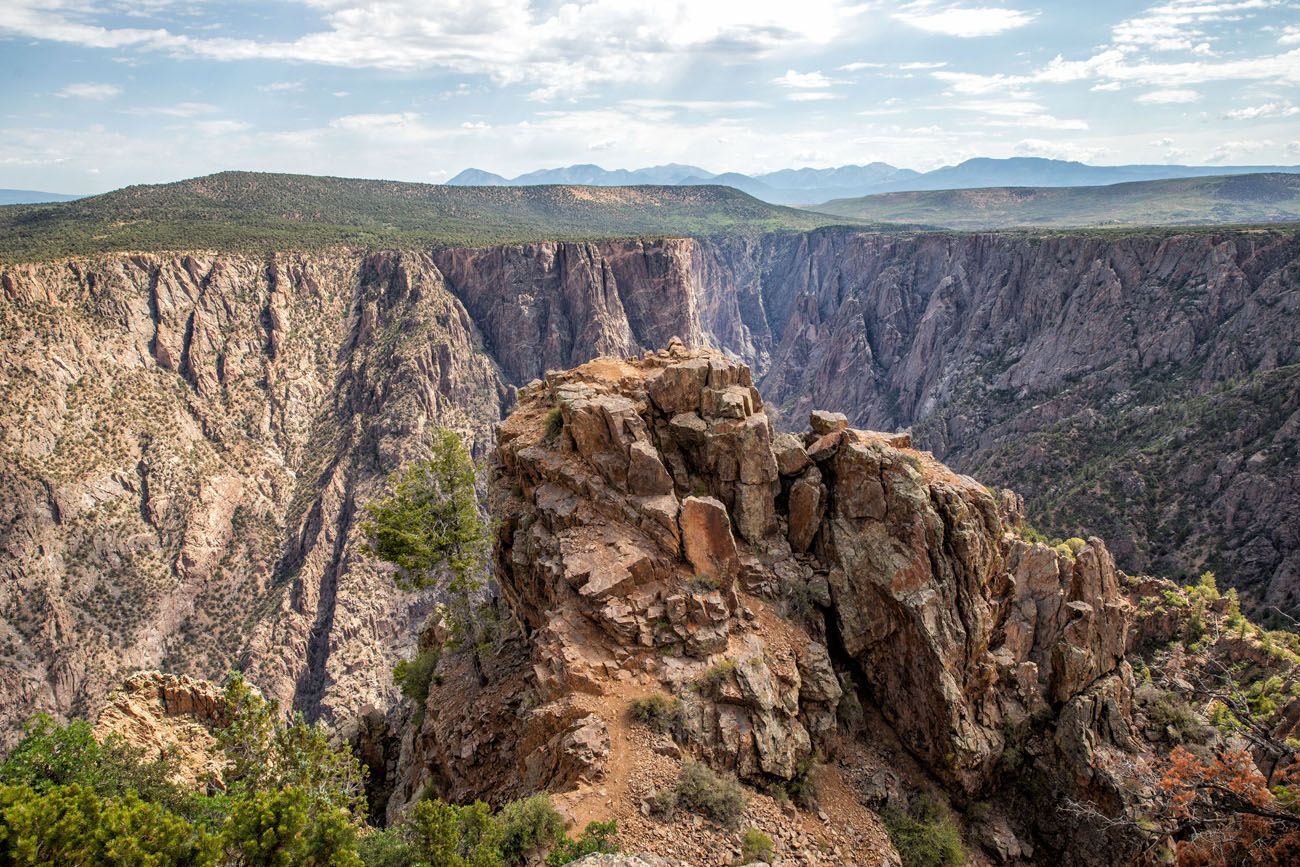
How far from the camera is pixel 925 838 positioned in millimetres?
21578

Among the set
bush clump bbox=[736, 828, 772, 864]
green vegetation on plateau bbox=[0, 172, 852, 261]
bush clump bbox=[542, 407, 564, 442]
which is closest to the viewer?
bush clump bbox=[736, 828, 772, 864]

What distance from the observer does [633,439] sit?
25.5 m

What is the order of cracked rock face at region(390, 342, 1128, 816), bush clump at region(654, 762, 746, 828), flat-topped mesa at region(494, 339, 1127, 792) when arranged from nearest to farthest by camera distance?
bush clump at region(654, 762, 746, 828)
cracked rock face at region(390, 342, 1128, 816)
flat-topped mesa at region(494, 339, 1127, 792)

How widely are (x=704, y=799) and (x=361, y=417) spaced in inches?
3857

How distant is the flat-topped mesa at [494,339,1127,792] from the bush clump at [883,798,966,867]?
1804 mm

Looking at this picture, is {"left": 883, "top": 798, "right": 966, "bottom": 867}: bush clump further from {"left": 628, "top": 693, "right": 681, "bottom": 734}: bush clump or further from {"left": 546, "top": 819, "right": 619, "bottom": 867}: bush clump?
{"left": 546, "top": 819, "right": 619, "bottom": 867}: bush clump

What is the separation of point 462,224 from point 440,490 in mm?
→ 146995

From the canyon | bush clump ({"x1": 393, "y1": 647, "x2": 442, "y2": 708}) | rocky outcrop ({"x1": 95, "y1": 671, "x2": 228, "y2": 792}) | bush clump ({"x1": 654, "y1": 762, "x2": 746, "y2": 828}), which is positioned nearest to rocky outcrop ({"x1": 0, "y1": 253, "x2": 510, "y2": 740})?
the canyon

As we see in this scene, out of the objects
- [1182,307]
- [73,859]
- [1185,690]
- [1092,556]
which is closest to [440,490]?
[73,859]

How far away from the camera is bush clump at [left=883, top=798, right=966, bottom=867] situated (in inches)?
836

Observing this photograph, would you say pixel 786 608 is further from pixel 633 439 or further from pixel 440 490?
pixel 440 490

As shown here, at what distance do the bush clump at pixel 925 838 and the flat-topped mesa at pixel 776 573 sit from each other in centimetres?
180

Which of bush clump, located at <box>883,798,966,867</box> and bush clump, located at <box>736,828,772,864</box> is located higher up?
bush clump, located at <box>736,828,772,864</box>

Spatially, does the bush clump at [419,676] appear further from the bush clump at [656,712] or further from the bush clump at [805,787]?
the bush clump at [805,787]
